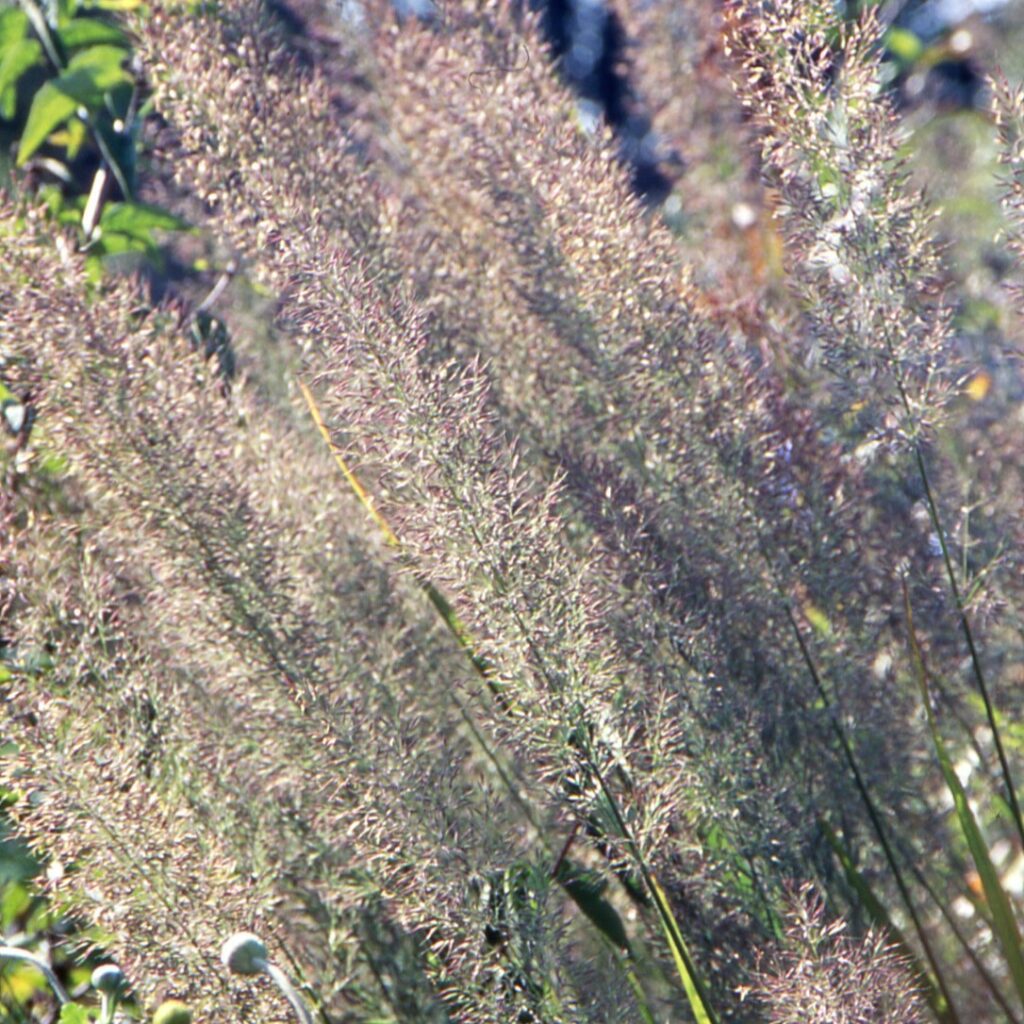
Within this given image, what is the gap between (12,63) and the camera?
70.7 inches

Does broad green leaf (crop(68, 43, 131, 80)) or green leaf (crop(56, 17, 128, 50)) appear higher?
green leaf (crop(56, 17, 128, 50))

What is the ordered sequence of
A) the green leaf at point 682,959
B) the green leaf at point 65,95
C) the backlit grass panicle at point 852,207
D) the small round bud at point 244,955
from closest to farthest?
the small round bud at point 244,955 → the green leaf at point 682,959 → the backlit grass panicle at point 852,207 → the green leaf at point 65,95

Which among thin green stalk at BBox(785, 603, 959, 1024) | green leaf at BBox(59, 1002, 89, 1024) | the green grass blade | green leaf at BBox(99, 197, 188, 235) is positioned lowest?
green leaf at BBox(59, 1002, 89, 1024)

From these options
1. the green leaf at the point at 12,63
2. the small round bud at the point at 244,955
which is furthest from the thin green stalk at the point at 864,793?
the green leaf at the point at 12,63

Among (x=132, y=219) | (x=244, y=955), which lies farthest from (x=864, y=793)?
(x=132, y=219)

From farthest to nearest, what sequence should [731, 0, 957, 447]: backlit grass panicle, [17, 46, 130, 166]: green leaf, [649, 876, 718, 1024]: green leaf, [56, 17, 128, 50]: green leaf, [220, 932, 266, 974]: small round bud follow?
[56, 17, 128, 50]: green leaf < [17, 46, 130, 166]: green leaf < [731, 0, 957, 447]: backlit grass panicle < [649, 876, 718, 1024]: green leaf < [220, 932, 266, 974]: small round bud

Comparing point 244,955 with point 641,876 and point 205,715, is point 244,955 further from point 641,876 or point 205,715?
point 205,715

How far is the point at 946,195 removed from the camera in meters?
2.59

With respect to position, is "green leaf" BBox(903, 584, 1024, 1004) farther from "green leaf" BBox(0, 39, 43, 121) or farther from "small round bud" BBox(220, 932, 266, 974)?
"green leaf" BBox(0, 39, 43, 121)

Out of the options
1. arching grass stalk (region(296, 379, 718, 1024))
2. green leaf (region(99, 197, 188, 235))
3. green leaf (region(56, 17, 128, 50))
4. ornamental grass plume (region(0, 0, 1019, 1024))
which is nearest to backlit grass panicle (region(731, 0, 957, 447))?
ornamental grass plume (region(0, 0, 1019, 1024))

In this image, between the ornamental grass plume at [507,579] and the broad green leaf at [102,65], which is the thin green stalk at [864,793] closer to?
the ornamental grass plume at [507,579]

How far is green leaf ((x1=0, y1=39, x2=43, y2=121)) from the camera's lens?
179cm

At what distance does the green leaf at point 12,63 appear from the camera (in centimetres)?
179

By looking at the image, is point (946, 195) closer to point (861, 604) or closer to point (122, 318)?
point (861, 604)
